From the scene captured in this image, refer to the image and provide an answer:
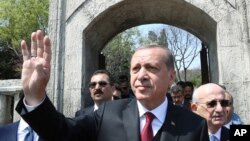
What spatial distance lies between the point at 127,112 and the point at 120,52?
2557 centimetres

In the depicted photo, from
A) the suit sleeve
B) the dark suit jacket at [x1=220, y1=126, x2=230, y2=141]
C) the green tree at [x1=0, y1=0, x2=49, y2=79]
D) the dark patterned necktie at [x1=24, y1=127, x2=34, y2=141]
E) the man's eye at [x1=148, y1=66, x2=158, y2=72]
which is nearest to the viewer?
the suit sleeve

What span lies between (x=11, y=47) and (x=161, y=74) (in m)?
26.6

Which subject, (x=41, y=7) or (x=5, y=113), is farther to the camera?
(x=41, y=7)

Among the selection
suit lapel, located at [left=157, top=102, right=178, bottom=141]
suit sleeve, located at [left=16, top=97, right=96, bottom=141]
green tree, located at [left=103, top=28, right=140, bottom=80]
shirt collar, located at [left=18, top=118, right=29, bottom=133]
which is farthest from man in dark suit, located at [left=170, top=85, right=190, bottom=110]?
green tree, located at [left=103, top=28, right=140, bottom=80]

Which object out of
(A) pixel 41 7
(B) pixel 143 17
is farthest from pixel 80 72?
(A) pixel 41 7

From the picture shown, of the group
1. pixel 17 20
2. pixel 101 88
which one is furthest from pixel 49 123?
pixel 17 20

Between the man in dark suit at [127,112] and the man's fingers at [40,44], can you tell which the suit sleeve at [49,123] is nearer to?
the man in dark suit at [127,112]

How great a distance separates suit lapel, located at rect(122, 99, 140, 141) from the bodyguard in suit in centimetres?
89

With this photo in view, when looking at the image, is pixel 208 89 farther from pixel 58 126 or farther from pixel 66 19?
pixel 66 19

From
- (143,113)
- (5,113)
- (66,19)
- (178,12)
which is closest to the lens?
(143,113)

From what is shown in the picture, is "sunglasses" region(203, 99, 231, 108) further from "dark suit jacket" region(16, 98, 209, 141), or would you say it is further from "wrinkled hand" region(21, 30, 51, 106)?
"wrinkled hand" region(21, 30, 51, 106)

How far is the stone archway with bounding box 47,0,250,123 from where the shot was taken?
6.44 meters

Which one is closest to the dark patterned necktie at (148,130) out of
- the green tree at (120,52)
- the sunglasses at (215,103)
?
the sunglasses at (215,103)

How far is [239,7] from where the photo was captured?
6715 millimetres
